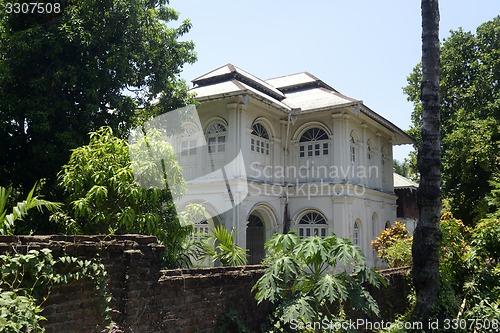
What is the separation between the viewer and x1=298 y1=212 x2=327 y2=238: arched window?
16406 mm

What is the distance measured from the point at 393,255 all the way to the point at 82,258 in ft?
31.3

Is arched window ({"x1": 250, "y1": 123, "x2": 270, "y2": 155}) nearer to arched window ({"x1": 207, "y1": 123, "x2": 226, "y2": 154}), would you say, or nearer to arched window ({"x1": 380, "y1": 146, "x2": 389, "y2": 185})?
arched window ({"x1": 207, "y1": 123, "x2": 226, "y2": 154})

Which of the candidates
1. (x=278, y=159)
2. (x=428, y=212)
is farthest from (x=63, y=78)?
(x=278, y=159)

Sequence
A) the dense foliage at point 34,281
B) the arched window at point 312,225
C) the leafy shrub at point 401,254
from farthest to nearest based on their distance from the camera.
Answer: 1. the arched window at point 312,225
2. the leafy shrub at point 401,254
3. the dense foliage at point 34,281

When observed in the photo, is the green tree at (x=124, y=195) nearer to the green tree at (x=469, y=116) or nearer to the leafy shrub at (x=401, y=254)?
the leafy shrub at (x=401, y=254)

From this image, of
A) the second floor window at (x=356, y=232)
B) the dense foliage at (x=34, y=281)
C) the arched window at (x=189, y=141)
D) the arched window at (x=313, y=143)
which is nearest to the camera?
the dense foliage at (x=34, y=281)

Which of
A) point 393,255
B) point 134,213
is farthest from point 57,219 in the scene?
point 393,255

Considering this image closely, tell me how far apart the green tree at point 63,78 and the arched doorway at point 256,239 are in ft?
24.9

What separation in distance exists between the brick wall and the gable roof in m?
8.58

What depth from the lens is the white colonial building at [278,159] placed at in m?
14.4

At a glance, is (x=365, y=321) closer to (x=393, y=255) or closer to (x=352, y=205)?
(x=393, y=255)

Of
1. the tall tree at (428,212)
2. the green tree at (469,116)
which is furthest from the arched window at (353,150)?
the tall tree at (428,212)

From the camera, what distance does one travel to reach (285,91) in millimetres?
19266

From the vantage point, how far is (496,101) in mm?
19703
